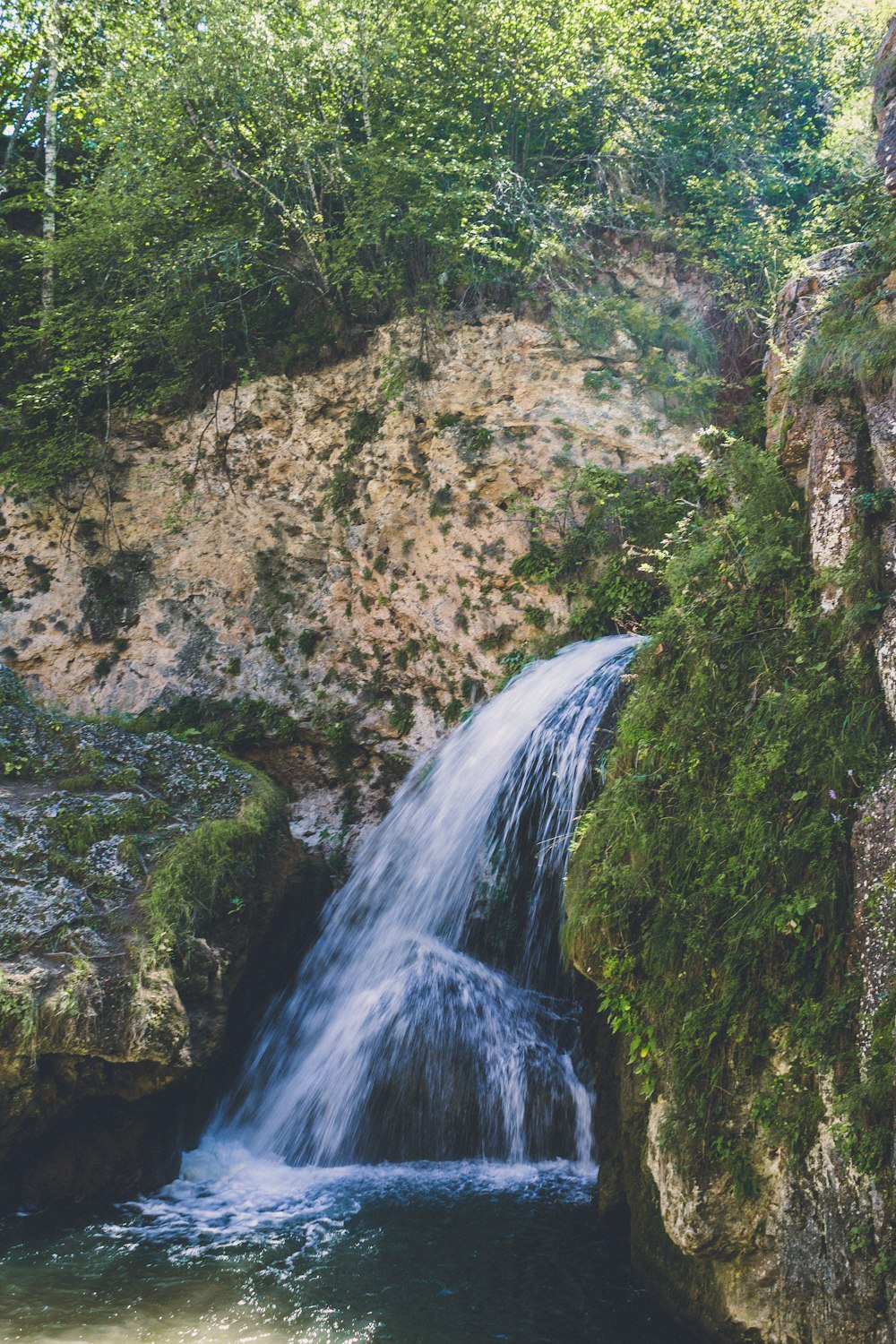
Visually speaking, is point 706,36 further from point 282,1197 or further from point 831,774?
point 282,1197

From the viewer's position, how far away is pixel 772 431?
5957 millimetres

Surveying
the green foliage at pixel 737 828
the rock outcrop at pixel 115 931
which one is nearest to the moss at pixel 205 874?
the rock outcrop at pixel 115 931

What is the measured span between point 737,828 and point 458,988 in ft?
10.7

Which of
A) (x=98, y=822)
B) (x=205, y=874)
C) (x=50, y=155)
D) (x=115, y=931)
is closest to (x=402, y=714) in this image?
(x=205, y=874)

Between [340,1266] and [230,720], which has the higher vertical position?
[230,720]

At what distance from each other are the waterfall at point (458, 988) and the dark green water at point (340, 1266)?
306 mm

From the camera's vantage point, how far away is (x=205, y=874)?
6676 mm

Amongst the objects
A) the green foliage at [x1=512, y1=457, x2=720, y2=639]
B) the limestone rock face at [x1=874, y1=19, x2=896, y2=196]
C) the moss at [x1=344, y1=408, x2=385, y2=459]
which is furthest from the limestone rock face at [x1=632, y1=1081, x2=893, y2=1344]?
the moss at [x1=344, y1=408, x2=385, y2=459]

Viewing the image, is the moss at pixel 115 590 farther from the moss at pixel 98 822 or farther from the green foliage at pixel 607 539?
the green foliage at pixel 607 539

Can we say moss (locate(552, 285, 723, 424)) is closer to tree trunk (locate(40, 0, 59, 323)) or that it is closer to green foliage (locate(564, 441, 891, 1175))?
green foliage (locate(564, 441, 891, 1175))

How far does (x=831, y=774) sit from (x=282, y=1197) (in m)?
4.14

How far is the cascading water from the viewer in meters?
4.17

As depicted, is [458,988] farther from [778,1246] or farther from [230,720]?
[230,720]

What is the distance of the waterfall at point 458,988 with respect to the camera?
6.14 meters
